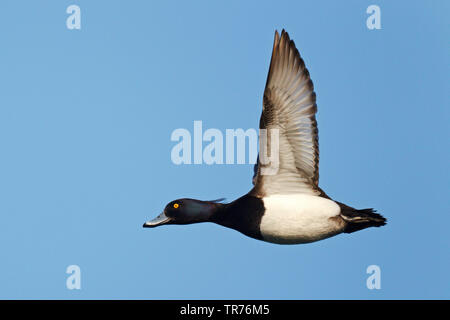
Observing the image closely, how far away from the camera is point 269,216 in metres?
7.86

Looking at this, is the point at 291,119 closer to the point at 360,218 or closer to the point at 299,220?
the point at 299,220

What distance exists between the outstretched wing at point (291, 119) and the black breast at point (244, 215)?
1.02ft

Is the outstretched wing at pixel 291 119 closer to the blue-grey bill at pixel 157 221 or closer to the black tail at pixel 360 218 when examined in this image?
the black tail at pixel 360 218

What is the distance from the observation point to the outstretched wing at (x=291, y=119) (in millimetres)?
7621

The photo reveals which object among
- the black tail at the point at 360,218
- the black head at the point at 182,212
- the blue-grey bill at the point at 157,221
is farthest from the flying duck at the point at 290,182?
the blue-grey bill at the point at 157,221

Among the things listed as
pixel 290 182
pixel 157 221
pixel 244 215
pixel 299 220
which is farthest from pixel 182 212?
pixel 299 220

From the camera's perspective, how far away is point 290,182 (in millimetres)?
8023

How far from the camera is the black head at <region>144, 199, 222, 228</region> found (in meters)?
8.55

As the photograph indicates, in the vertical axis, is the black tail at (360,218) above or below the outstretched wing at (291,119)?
below

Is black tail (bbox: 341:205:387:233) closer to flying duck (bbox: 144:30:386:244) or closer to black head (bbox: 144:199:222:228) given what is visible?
flying duck (bbox: 144:30:386:244)

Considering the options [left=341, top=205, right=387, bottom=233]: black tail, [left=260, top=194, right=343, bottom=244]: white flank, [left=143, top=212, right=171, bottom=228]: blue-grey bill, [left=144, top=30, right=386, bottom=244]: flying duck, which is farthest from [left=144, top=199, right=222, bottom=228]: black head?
[left=341, top=205, right=387, bottom=233]: black tail

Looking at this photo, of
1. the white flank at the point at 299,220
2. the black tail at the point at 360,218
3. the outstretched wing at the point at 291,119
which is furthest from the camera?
the black tail at the point at 360,218

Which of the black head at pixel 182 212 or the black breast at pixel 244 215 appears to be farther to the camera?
the black head at pixel 182 212
